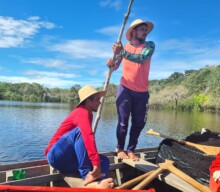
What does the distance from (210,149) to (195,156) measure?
34 cm

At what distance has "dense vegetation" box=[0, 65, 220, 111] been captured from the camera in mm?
81750

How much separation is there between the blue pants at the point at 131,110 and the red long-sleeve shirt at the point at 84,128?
4.69 ft

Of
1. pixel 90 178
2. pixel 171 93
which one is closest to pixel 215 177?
pixel 90 178

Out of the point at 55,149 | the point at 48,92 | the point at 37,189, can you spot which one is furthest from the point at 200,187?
the point at 48,92

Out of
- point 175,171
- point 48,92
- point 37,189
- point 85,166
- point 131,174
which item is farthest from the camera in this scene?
point 48,92

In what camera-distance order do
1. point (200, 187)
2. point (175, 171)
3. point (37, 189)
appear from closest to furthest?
point (37, 189), point (200, 187), point (175, 171)

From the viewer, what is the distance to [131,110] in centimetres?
557

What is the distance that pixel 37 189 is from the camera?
2830 mm

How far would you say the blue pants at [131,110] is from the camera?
5433 millimetres

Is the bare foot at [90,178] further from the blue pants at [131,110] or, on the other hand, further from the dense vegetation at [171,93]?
the dense vegetation at [171,93]

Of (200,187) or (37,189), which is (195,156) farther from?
(37,189)

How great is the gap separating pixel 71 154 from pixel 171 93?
305ft

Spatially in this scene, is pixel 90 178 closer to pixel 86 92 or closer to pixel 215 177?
pixel 86 92

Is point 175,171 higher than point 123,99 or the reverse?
the reverse
